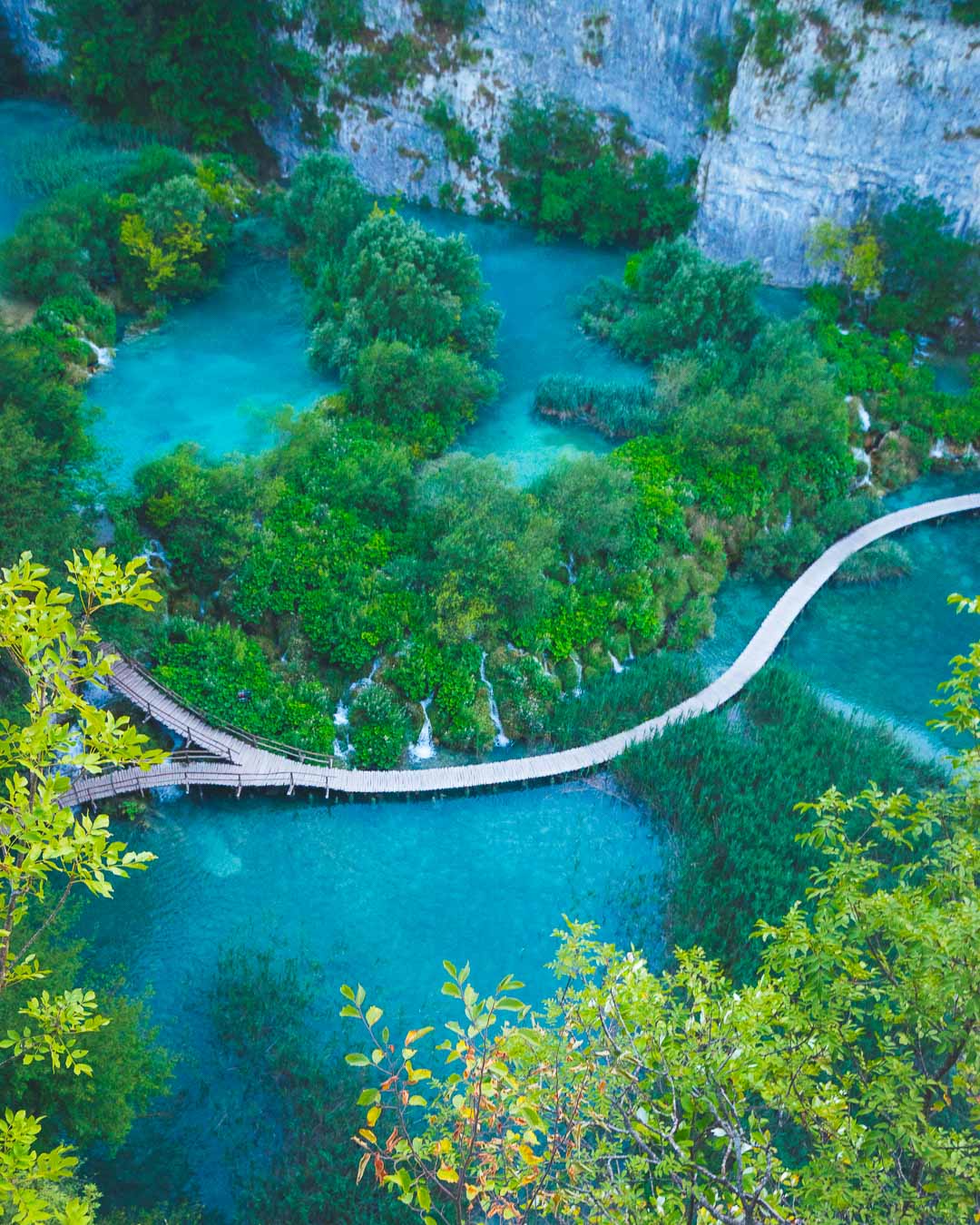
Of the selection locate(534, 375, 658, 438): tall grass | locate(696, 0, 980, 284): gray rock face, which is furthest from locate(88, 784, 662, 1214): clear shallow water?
locate(696, 0, 980, 284): gray rock face

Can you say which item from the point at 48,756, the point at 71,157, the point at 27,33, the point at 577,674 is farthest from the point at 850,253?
the point at 48,756

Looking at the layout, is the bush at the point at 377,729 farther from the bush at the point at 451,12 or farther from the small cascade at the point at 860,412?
the bush at the point at 451,12

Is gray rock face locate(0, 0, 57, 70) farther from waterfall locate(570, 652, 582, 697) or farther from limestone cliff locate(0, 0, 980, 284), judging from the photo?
waterfall locate(570, 652, 582, 697)

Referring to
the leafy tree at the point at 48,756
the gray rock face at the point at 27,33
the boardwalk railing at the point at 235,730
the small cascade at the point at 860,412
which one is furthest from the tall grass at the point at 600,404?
the gray rock face at the point at 27,33

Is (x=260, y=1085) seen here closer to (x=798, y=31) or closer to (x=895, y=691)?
(x=895, y=691)

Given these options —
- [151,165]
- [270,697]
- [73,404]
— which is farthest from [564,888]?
[151,165]
